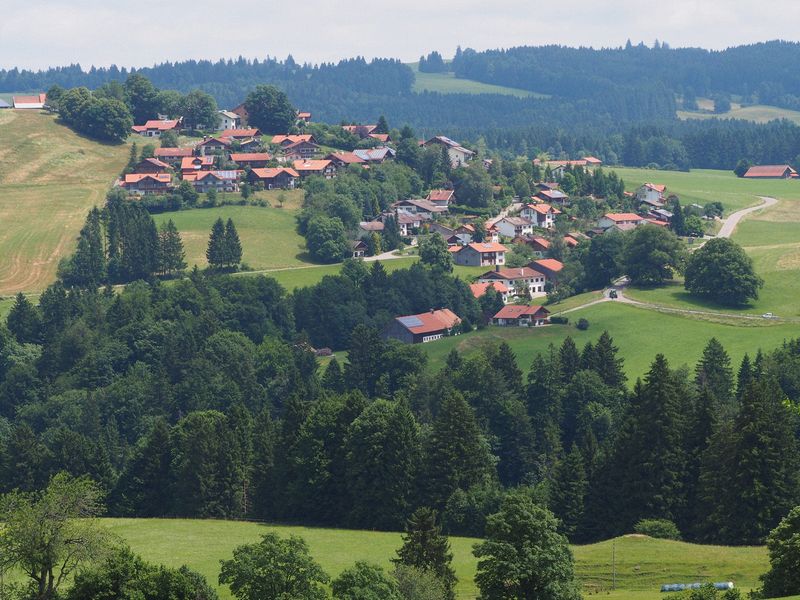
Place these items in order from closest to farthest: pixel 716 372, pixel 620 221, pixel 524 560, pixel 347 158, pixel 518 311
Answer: pixel 524 560, pixel 716 372, pixel 518 311, pixel 620 221, pixel 347 158

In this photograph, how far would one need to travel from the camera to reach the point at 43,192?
181m

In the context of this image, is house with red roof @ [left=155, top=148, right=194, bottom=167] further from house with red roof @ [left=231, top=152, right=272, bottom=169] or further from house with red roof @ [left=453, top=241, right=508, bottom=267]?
house with red roof @ [left=453, top=241, right=508, bottom=267]

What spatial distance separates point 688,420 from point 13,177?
127m

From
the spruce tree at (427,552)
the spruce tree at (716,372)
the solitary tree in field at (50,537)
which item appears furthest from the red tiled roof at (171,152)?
the solitary tree in field at (50,537)

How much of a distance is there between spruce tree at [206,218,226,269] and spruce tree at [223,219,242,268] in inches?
13.4

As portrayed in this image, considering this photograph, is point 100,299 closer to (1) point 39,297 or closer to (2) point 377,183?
(1) point 39,297

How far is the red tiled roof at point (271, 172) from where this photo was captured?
602ft

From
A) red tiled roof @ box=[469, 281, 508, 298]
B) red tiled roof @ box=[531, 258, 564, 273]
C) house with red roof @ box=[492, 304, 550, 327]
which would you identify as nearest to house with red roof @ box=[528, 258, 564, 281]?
red tiled roof @ box=[531, 258, 564, 273]

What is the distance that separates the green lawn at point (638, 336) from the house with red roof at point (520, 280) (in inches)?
606

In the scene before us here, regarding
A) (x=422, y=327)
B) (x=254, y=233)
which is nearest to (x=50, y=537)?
(x=422, y=327)

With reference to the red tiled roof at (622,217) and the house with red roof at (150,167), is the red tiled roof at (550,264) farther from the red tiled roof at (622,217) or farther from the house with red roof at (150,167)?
the house with red roof at (150,167)

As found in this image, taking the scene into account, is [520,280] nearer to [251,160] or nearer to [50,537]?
[251,160]

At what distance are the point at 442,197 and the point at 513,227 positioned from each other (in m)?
12.7

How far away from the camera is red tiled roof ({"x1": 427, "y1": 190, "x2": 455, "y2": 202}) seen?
598 feet
